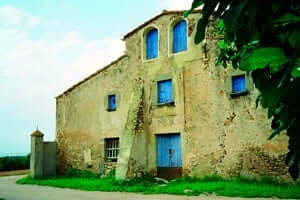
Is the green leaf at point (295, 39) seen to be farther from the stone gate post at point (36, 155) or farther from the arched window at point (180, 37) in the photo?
the stone gate post at point (36, 155)

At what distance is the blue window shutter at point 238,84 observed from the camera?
1516 centimetres

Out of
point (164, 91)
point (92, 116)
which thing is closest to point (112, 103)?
point (92, 116)

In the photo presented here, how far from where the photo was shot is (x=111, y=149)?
63.2ft

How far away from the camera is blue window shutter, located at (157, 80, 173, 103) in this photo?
17391 millimetres

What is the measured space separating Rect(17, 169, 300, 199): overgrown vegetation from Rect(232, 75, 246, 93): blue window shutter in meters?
3.41

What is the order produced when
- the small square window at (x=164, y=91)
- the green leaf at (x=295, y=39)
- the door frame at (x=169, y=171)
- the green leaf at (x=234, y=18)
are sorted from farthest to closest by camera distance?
1. the small square window at (x=164, y=91)
2. the door frame at (x=169, y=171)
3. the green leaf at (x=234, y=18)
4. the green leaf at (x=295, y=39)

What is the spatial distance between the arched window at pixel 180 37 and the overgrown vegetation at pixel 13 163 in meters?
16.8

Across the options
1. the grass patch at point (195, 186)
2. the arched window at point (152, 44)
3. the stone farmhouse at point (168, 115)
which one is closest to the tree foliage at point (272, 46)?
the grass patch at point (195, 186)

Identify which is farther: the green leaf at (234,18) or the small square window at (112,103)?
the small square window at (112,103)

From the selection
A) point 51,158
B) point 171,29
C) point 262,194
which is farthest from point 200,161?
point 51,158

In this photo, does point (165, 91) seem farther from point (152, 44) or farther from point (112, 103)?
point (112, 103)

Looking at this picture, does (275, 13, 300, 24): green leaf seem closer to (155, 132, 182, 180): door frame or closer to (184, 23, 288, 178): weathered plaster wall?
(184, 23, 288, 178): weathered plaster wall

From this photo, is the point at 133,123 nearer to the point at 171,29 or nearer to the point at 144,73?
the point at 144,73

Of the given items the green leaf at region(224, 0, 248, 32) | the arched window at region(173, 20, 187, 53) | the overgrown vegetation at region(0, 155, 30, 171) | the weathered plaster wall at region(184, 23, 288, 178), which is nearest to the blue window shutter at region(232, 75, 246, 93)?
the weathered plaster wall at region(184, 23, 288, 178)
